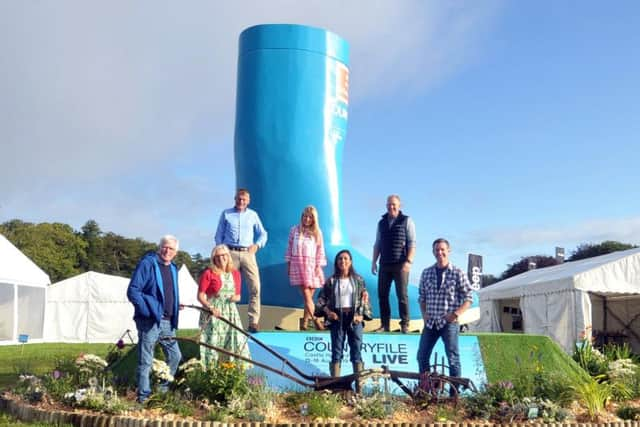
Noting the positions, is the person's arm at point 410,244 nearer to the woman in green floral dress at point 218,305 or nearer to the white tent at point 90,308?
the woman in green floral dress at point 218,305

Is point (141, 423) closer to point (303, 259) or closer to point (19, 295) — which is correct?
point (303, 259)

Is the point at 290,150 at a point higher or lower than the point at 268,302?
higher

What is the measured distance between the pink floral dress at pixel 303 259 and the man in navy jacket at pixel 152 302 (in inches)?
70.4

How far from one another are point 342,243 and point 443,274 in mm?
3618

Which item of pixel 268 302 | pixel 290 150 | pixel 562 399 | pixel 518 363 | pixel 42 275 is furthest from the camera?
pixel 42 275

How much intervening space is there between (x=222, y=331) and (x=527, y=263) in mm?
37010

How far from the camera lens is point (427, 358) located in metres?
5.14

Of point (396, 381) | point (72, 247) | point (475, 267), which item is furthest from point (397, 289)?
point (72, 247)

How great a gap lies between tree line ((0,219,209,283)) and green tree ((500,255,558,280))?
2495 cm

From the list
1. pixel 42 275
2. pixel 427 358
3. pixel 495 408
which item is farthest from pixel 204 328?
pixel 42 275

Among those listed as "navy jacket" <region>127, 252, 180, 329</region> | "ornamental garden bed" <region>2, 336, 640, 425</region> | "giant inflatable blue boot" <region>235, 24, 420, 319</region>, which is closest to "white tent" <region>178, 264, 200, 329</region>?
"giant inflatable blue boot" <region>235, 24, 420, 319</region>

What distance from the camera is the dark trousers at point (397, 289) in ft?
20.2

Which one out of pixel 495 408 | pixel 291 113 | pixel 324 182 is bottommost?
pixel 495 408

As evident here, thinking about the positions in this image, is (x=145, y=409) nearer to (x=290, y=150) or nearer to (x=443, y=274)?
(x=443, y=274)
